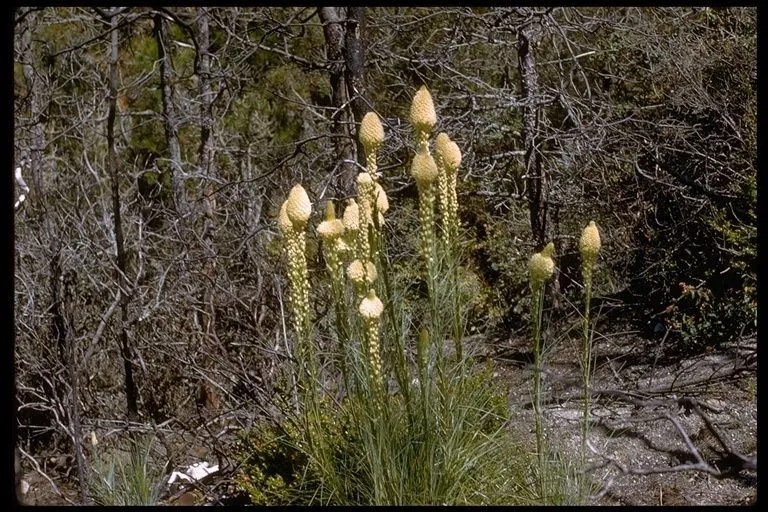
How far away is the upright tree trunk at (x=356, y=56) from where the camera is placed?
5.00 meters

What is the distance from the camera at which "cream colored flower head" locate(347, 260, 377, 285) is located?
3172 mm

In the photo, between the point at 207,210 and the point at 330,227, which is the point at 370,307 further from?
the point at 207,210

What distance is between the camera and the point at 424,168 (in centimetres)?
318

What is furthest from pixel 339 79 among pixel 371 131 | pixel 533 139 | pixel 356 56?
pixel 371 131

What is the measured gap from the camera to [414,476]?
3.51m

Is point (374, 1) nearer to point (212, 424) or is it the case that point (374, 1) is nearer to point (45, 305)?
point (212, 424)

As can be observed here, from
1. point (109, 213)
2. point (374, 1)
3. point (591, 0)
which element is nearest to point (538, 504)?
point (591, 0)

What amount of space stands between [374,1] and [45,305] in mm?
3385

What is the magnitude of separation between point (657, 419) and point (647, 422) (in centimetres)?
97

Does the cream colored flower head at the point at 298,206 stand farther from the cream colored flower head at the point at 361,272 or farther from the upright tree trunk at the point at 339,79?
the upright tree trunk at the point at 339,79

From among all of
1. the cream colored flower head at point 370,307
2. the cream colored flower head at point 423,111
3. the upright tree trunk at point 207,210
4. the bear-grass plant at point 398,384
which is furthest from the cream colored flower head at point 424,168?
the upright tree trunk at point 207,210

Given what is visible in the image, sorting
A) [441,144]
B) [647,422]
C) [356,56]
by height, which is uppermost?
[356,56]

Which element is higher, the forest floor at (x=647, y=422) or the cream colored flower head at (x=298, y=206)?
the cream colored flower head at (x=298, y=206)

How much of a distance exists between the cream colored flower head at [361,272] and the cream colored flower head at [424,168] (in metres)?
0.38
